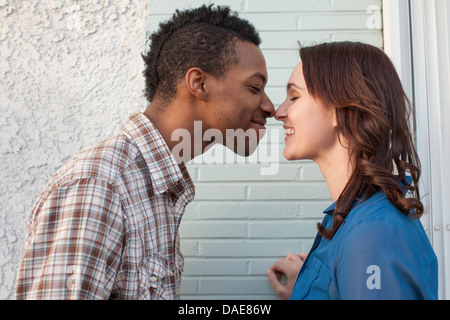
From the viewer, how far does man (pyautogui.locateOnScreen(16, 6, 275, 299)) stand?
149cm

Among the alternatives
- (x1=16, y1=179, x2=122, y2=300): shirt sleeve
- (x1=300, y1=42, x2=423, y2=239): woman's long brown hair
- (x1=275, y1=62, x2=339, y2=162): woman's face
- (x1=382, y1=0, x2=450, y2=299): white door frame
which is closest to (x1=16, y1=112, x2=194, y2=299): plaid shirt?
(x1=16, y1=179, x2=122, y2=300): shirt sleeve

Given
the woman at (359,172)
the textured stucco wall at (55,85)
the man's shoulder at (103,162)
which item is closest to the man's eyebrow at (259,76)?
the woman at (359,172)

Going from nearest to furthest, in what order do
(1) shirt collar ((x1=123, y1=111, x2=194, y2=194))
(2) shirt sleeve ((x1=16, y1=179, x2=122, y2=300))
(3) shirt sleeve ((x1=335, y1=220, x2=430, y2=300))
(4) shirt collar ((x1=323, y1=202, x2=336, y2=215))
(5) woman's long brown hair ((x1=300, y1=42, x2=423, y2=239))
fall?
(3) shirt sleeve ((x1=335, y1=220, x2=430, y2=300)), (2) shirt sleeve ((x1=16, y1=179, x2=122, y2=300)), (5) woman's long brown hair ((x1=300, y1=42, x2=423, y2=239)), (4) shirt collar ((x1=323, y1=202, x2=336, y2=215)), (1) shirt collar ((x1=123, y1=111, x2=194, y2=194))

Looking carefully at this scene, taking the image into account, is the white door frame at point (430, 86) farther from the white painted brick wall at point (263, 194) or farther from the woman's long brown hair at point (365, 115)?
the woman's long brown hair at point (365, 115)

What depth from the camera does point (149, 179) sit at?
1.79m

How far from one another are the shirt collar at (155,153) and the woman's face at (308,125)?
1.55ft

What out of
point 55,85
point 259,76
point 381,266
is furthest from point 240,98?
point 55,85

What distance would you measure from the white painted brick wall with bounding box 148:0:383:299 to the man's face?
52cm

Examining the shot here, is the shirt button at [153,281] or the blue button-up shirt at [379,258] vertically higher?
the blue button-up shirt at [379,258]

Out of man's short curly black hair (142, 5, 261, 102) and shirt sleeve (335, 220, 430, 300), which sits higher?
man's short curly black hair (142, 5, 261, 102)

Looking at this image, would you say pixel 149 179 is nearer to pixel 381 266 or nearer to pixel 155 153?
pixel 155 153

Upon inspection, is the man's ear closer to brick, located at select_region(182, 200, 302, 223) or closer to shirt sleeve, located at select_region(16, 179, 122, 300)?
shirt sleeve, located at select_region(16, 179, 122, 300)

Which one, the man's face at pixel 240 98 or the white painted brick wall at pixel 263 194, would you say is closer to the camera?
the man's face at pixel 240 98

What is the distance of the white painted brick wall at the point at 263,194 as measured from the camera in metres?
2.61
